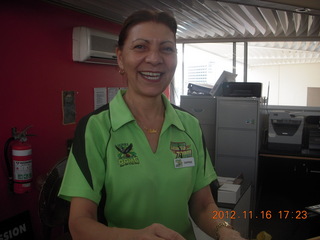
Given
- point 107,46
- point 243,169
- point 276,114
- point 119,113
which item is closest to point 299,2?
point 119,113

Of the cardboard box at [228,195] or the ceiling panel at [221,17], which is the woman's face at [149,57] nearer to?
the ceiling panel at [221,17]

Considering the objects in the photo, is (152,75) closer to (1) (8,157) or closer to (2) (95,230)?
(2) (95,230)

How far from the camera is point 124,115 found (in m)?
1.13

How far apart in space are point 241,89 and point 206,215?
10.9ft

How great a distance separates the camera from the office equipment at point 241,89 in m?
4.25

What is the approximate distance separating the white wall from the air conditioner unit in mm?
6645

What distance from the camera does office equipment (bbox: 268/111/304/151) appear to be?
3.91 meters

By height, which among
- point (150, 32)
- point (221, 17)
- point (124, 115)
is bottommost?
point (124, 115)

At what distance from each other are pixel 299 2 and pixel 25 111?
99.1 inches

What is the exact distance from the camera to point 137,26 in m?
1.11

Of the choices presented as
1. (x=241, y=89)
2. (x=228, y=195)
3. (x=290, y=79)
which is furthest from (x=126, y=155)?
(x=290, y=79)

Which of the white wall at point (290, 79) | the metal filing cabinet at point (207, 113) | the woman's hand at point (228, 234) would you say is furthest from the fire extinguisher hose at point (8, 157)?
the white wall at point (290, 79)

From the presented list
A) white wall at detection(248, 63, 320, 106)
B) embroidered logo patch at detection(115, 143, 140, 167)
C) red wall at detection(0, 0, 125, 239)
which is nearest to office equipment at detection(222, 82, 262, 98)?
red wall at detection(0, 0, 125, 239)

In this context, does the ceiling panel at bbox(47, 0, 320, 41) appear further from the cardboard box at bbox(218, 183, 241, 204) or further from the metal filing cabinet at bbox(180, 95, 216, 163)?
the cardboard box at bbox(218, 183, 241, 204)
